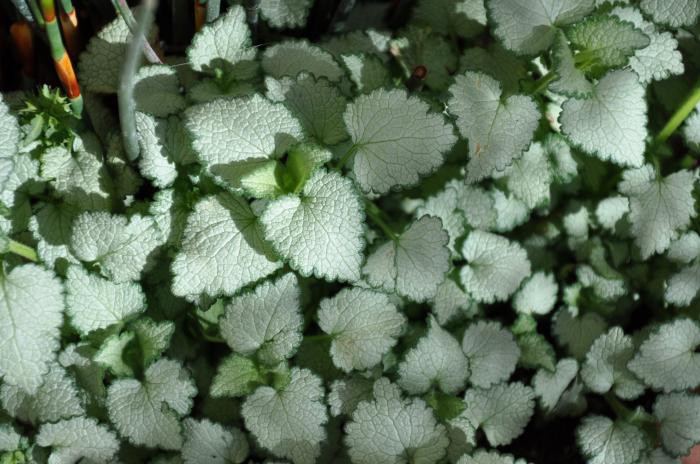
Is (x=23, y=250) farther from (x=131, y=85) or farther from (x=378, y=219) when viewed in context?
A: (x=378, y=219)

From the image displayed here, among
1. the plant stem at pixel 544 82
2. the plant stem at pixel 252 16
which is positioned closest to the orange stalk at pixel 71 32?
the plant stem at pixel 252 16

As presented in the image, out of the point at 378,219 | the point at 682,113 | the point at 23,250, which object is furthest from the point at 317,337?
the point at 682,113

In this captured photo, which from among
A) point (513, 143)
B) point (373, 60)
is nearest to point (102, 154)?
point (373, 60)

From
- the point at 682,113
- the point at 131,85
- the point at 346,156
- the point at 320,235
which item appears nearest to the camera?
the point at 131,85

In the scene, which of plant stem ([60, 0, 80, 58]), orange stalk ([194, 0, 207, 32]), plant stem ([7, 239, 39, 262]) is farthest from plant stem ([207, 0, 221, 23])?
plant stem ([7, 239, 39, 262])

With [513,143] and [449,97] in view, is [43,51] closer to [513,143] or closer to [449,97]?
[449,97]

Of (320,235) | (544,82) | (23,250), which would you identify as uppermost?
(544,82)

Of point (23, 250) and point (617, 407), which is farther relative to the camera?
point (617, 407)

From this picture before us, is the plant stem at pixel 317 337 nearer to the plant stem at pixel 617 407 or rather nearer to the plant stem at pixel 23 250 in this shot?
the plant stem at pixel 23 250
